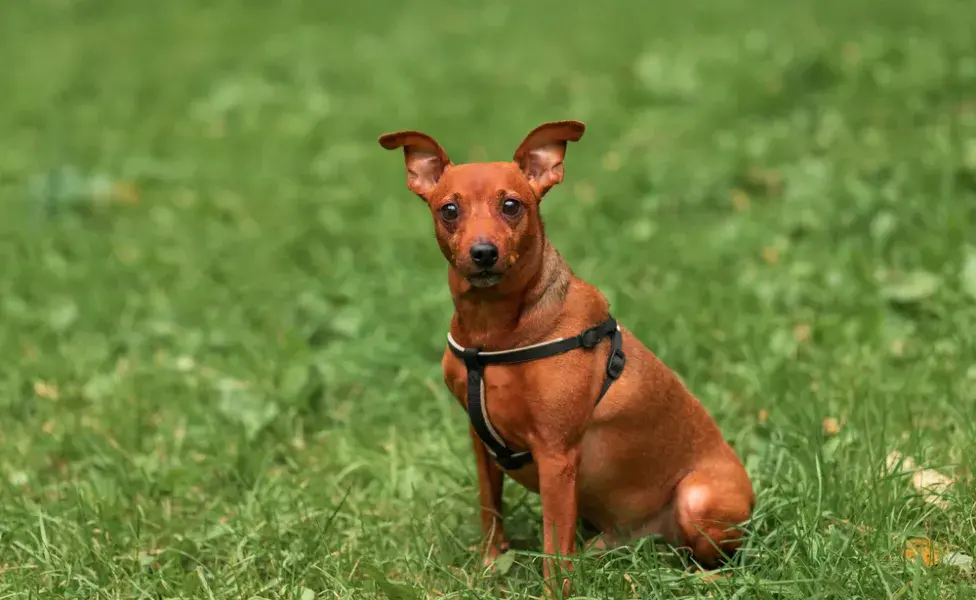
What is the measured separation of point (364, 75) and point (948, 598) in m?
8.06

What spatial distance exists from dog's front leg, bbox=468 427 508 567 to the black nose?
0.78 m

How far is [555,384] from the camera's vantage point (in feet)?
9.73

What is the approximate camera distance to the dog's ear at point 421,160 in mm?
3053

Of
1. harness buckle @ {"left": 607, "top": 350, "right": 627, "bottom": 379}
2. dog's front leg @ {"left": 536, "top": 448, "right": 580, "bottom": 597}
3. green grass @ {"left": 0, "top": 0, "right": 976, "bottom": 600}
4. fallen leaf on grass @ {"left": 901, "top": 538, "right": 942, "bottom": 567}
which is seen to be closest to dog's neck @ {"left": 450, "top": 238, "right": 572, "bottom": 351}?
harness buckle @ {"left": 607, "top": 350, "right": 627, "bottom": 379}

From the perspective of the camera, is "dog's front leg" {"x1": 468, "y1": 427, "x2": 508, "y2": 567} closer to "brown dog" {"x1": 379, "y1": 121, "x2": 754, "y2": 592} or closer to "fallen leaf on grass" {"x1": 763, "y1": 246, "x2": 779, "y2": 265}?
"brown dog" {"x1": 379, "y1": 121, "x2": 754, "y2": 592}

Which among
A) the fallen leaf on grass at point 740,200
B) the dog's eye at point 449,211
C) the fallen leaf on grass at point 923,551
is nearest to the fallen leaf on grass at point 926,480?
the fallen leaf on grass at point 923,551

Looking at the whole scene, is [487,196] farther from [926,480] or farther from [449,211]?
[926,480]

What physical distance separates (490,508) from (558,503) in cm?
43

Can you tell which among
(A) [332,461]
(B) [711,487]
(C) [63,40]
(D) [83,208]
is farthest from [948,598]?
(C) [63,40]

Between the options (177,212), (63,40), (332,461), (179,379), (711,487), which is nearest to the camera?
(711,487)

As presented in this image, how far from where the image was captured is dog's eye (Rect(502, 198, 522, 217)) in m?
2.88

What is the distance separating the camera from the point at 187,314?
5.77m

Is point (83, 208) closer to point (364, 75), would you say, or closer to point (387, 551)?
point (364, 75)

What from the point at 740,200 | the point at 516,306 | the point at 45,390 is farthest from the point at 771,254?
the point at 45,390
